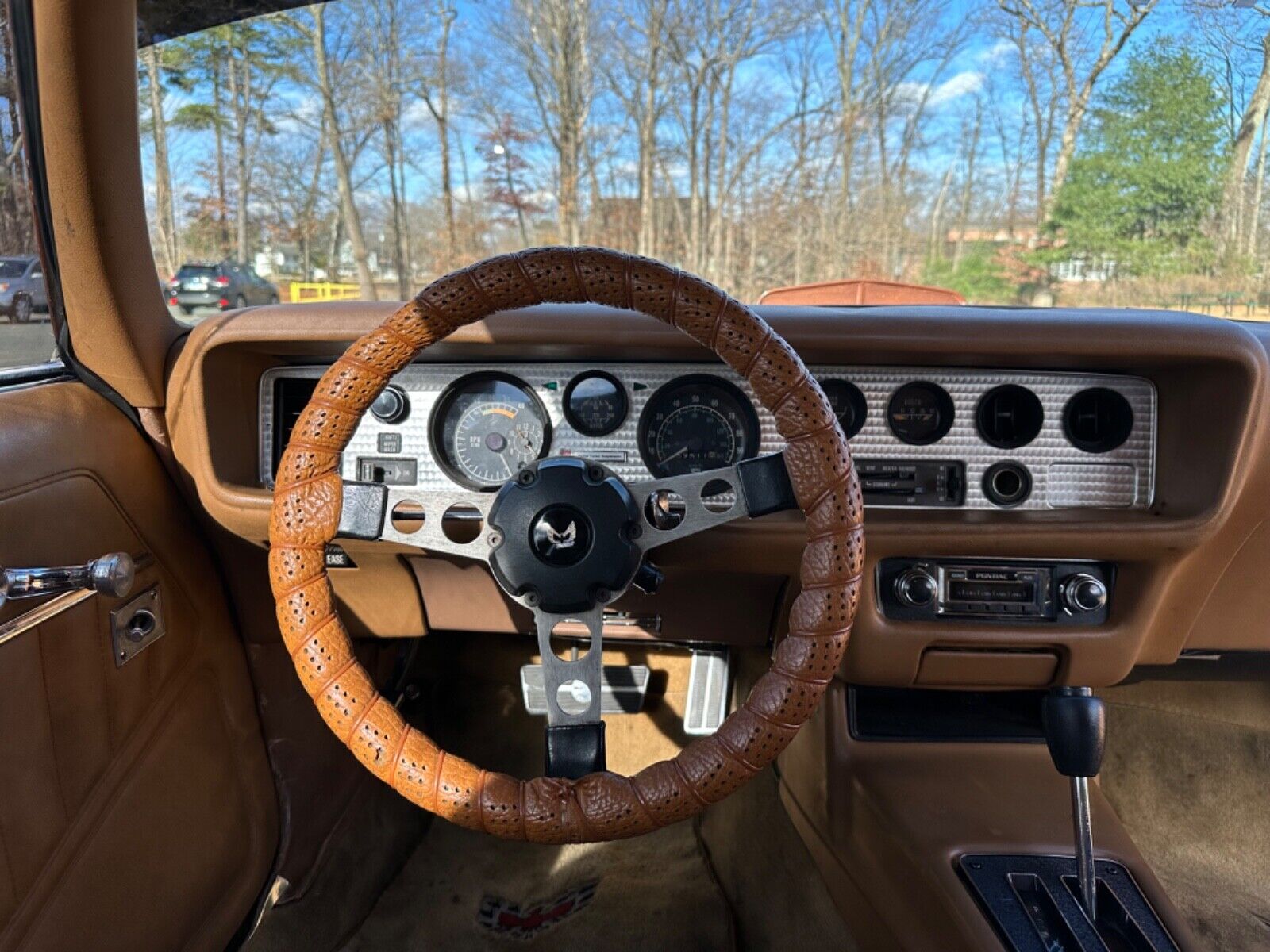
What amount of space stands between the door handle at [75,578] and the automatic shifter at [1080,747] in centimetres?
148

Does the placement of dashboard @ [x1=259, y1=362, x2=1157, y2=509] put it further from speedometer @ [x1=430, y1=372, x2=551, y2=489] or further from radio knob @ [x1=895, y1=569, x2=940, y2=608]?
radio knob @ [x1=895, y1=569, x2=940, y2=608]

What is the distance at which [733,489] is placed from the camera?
1212mm

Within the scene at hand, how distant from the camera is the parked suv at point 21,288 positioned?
61.1 inches

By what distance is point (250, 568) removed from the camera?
192 centimetres

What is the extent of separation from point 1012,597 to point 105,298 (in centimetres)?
182

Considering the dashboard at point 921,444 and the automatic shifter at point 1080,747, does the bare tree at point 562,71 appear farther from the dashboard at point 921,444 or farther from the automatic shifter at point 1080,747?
the automatic shifter at point 1080,747

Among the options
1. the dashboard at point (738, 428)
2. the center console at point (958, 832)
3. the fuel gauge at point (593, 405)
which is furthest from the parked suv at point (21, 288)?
the center console at point (958, 832)

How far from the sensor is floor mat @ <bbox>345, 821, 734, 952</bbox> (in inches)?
82.7

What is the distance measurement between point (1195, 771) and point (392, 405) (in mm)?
2358

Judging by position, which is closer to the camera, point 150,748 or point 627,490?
point 627,490

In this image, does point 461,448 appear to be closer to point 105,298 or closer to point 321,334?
point 321,334

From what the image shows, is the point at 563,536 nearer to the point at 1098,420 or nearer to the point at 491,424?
the point at 491,424

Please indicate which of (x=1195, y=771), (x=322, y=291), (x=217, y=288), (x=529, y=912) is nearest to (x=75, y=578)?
(x=217, y=288)

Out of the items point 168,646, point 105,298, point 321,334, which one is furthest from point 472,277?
point 168,646
